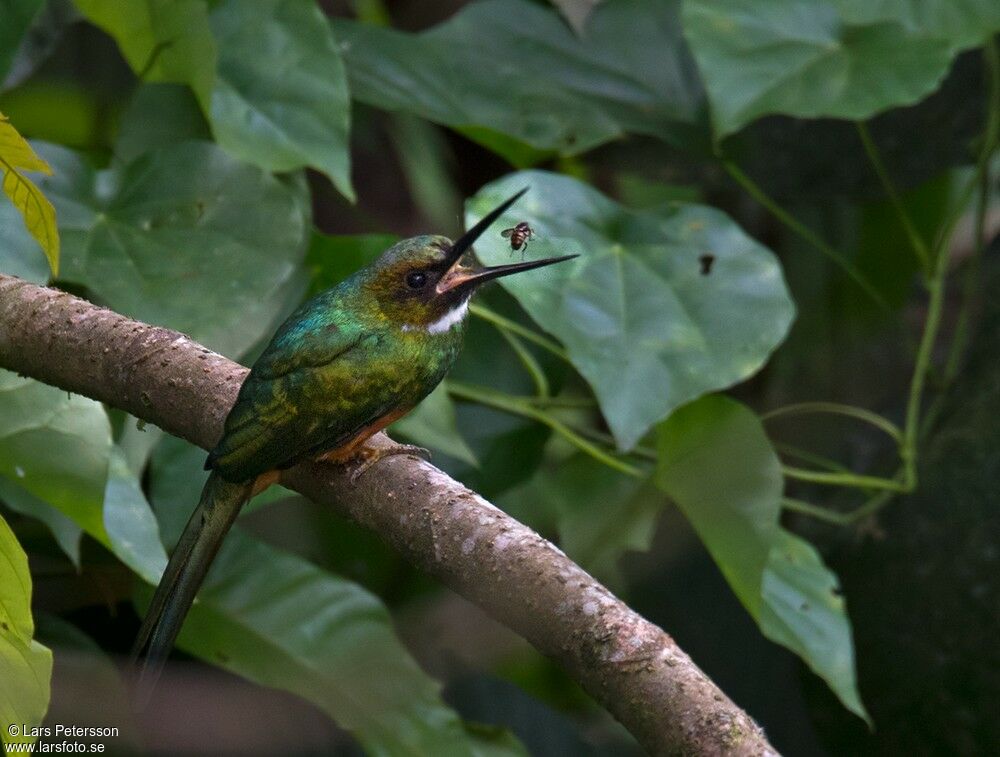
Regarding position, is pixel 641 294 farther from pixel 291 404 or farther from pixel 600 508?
pixel 291 404

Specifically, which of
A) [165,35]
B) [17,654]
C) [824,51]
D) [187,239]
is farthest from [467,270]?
[824,51]

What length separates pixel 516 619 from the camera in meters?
0.95

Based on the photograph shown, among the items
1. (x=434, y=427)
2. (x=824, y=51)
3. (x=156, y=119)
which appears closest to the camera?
(x=434, y=427)

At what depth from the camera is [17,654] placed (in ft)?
3.22

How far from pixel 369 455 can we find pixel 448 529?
0.99 ft

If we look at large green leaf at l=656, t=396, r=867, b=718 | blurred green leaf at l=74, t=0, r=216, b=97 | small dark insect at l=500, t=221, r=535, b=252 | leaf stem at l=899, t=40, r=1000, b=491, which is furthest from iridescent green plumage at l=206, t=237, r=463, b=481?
leaf stem at l=899, t=40, r=1000, b=491

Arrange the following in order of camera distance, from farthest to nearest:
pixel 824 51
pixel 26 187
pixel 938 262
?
1. pixel 938 262
2. pixel 824 51
3. pixel 26 187

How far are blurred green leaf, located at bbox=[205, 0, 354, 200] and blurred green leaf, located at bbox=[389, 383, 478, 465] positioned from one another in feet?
1.14

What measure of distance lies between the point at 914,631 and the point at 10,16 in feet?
6.02

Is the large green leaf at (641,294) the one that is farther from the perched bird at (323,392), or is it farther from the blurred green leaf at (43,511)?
the blurred green leaf at (43,511)

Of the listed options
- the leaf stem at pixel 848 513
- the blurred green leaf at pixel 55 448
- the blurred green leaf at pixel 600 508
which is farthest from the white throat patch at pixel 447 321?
the leaf stem at pixel 848 513

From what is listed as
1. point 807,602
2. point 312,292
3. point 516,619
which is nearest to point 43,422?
point 312,292

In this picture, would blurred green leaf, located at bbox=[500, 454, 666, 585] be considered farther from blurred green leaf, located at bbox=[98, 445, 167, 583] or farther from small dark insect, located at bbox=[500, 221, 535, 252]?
blurred green leaf, located at bbox=[98, 445, 167, 583]

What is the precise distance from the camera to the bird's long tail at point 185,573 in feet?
4.17
